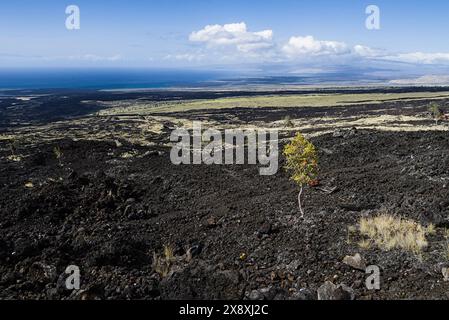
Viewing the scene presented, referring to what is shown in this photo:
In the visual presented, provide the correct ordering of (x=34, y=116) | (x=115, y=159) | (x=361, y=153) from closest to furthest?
1. (x=361, y=153)
2. (x=115, y=159)
3. (x=34, y=116)

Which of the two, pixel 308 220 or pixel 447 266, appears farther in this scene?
pixel 308 220

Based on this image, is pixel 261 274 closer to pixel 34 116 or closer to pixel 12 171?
pixel 12 171

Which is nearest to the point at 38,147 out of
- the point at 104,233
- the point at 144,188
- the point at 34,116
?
the point at 144,188

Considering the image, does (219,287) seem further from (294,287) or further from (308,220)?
(308,220)

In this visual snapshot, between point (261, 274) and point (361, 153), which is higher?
point (361, 153)
